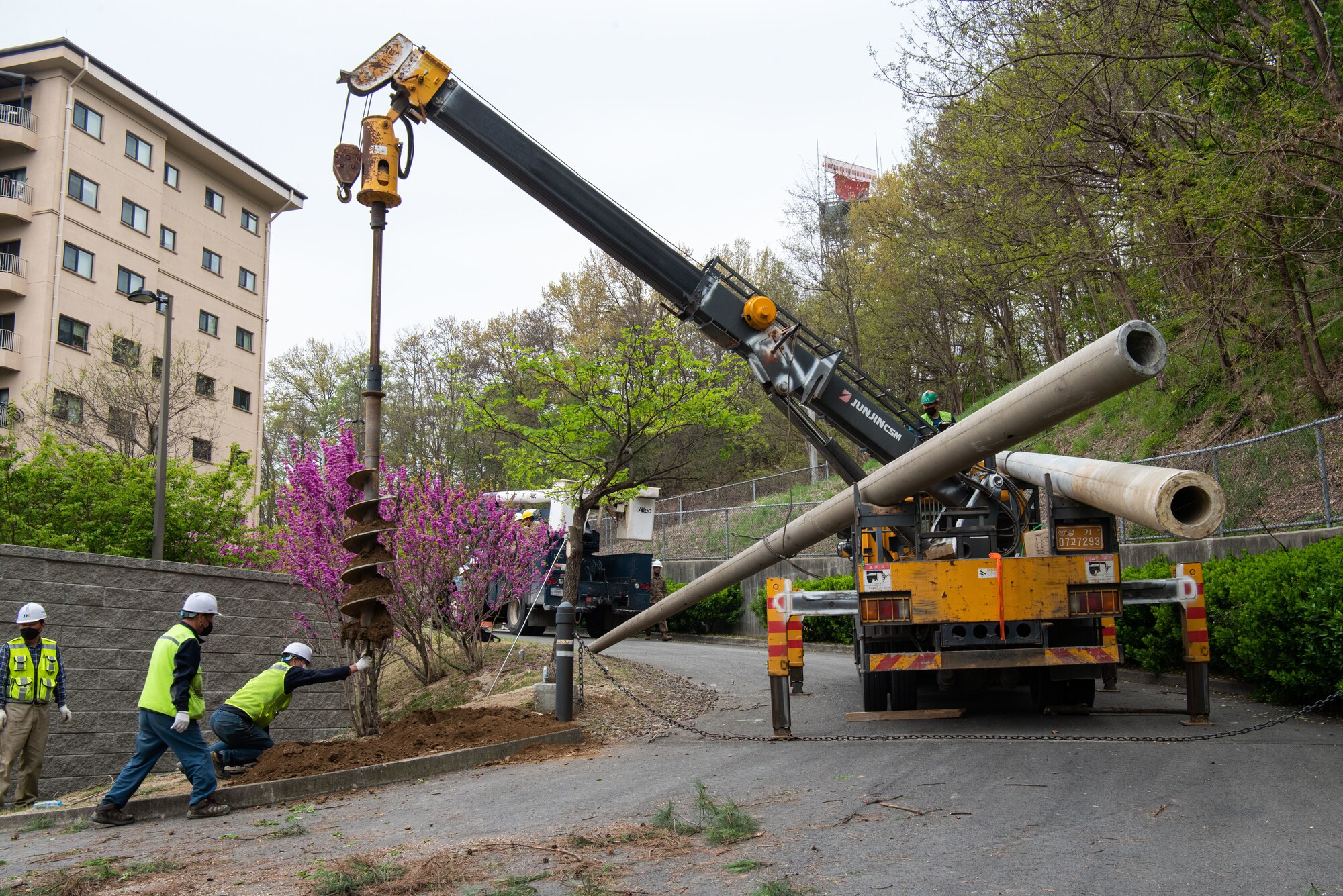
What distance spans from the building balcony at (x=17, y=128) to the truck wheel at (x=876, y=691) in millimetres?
38644

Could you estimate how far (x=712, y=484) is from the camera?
42812mm

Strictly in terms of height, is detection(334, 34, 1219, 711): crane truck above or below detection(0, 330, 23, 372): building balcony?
below

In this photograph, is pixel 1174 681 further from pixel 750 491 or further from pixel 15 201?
pixel 15 201

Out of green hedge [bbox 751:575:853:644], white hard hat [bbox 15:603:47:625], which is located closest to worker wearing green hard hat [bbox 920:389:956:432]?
green hedge [bbox 751:575:853:644]

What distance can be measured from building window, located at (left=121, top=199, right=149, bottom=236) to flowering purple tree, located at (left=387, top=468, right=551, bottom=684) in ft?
109

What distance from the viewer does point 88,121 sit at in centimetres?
3791

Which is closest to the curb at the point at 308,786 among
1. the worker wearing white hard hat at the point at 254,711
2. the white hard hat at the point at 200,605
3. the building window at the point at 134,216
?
the worker wearing white hard hat at the point at 254,711

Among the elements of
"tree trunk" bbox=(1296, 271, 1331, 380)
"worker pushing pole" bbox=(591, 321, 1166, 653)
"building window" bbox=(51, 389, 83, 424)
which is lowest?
"worker pushing pole" bbox=(591, 321, 1166, 653)

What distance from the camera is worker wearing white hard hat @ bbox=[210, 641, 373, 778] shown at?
836 centimetres

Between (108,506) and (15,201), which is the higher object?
(15,201)

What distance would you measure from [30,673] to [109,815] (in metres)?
2.42

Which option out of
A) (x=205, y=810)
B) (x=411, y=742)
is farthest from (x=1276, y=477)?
(x=205, y=810)

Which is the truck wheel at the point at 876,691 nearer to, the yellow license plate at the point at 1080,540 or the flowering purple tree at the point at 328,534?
the yellow license plate at the point at 1080,540

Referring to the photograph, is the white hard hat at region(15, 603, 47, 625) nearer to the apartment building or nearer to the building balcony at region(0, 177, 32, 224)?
the apartment building
